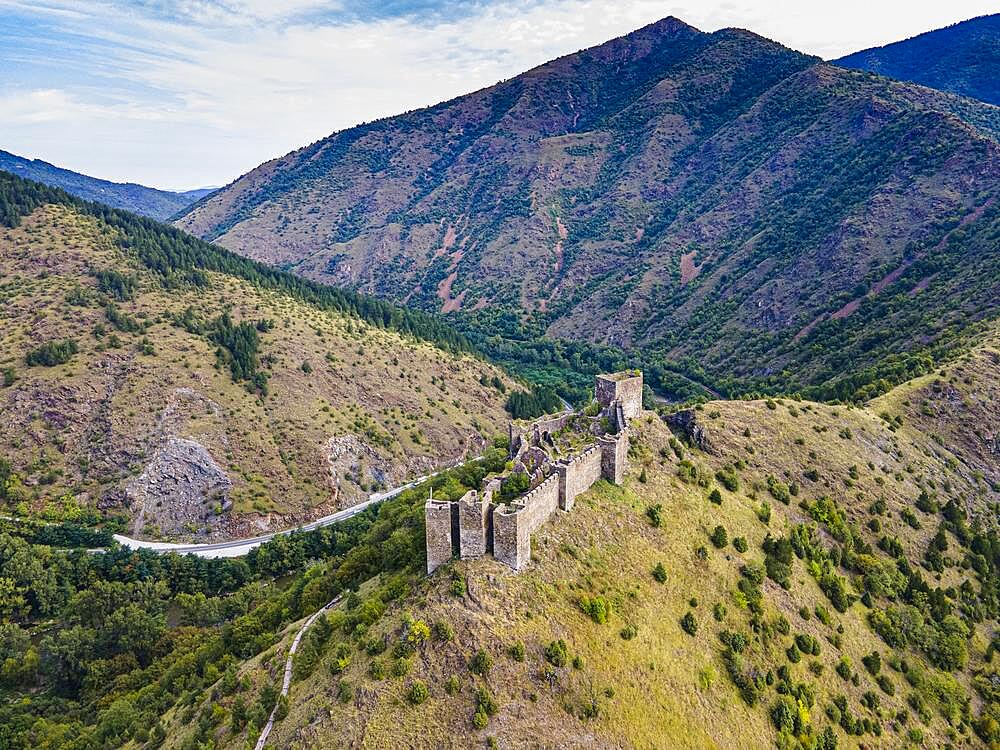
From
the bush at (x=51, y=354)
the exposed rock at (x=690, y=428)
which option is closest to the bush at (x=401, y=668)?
the exposed rock at (x=690, y=428)

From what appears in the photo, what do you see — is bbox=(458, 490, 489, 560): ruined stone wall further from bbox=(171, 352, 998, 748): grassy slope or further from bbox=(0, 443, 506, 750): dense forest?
bbox=(0, 443, 506, 750): dense forest

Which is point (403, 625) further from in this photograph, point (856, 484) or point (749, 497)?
point (856, 484)

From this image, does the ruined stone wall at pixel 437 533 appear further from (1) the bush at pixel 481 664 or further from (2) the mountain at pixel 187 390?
(2) the mountain at pixel 187 390

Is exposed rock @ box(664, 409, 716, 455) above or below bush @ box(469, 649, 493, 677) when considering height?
above

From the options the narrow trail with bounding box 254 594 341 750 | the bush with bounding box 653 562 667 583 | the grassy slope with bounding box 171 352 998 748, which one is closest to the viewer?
the grassy slope with bounding box 171 352 998 748

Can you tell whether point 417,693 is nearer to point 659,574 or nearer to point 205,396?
point 659,574

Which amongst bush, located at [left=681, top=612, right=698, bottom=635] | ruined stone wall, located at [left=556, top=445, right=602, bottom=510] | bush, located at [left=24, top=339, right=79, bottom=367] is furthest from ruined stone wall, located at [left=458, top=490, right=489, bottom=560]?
bush, located at [left=24, top=339, right=79, bottom=367]
